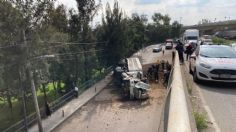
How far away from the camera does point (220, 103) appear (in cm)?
946

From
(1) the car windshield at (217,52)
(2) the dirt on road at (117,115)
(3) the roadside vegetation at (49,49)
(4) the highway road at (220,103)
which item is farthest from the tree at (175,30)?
(4) the highway road at (220,103)

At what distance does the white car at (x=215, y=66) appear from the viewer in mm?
12000

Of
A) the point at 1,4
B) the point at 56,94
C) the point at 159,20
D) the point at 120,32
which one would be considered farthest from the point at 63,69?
the point at 159,20

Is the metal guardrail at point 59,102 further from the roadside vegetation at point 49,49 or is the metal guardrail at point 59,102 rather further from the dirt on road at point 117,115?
the dirt on road at point 117,115

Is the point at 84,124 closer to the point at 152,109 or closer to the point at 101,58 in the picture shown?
the point at 152,109

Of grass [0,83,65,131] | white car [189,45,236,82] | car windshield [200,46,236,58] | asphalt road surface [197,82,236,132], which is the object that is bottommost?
grass [0,83,65,131]

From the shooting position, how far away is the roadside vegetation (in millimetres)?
9953

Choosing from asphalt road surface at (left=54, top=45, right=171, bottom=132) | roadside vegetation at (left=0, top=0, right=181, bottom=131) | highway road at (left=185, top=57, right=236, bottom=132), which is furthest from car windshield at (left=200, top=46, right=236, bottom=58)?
roadside vegetation at (left=0, top=0, right=181, bottom=131)

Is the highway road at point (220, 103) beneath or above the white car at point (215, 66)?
beneath

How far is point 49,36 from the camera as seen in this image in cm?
1155

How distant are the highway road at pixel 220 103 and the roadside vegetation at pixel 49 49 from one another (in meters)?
5.27

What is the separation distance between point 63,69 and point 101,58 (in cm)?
722

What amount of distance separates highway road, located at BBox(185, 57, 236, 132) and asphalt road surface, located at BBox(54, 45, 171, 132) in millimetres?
1776

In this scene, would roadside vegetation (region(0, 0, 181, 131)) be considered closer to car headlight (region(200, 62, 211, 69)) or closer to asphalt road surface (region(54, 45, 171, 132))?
asphalt road surface (region(54, 45, 171, 132))
